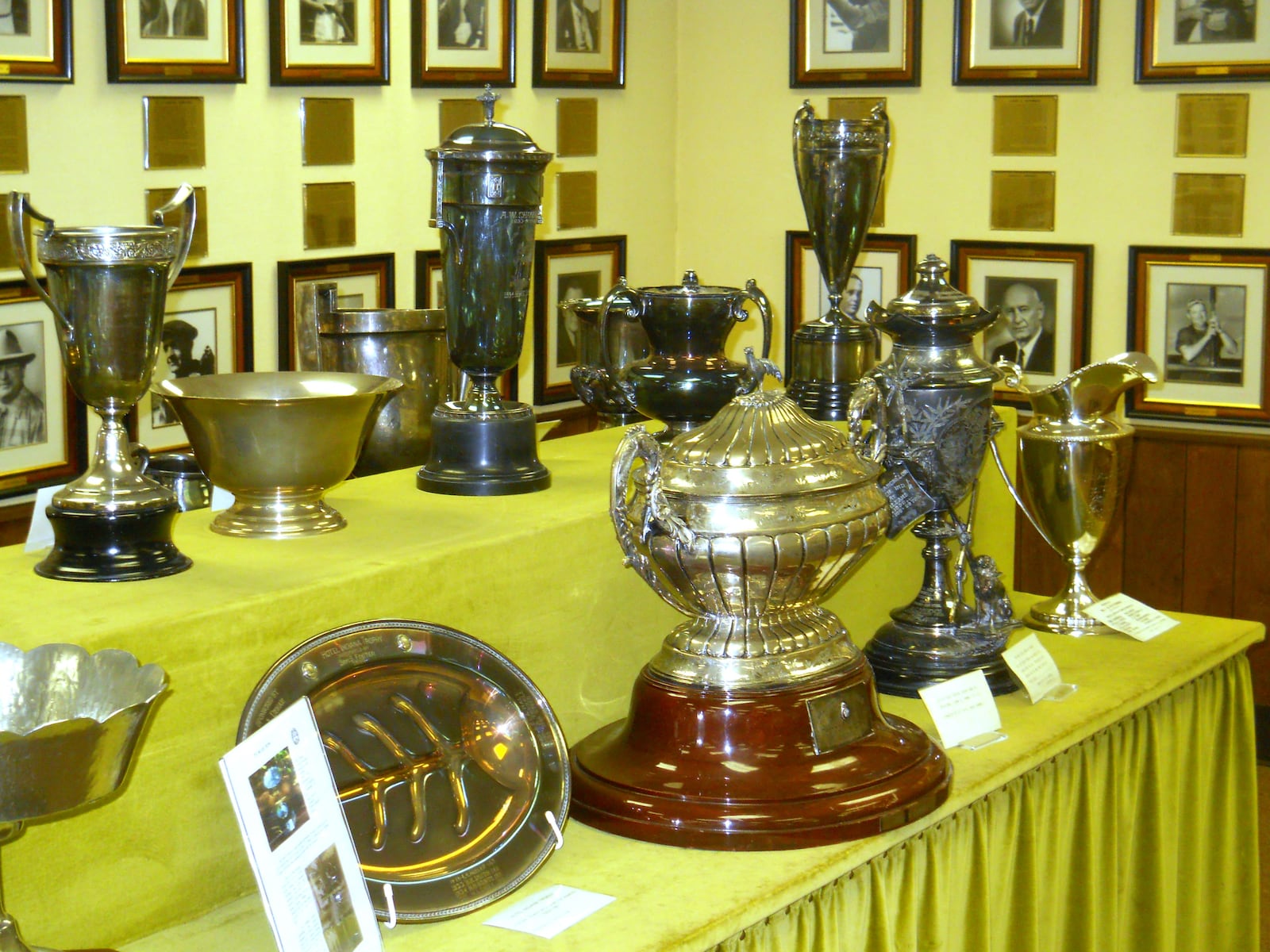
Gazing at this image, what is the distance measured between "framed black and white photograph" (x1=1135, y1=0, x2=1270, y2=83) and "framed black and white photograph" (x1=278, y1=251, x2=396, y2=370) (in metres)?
2.21

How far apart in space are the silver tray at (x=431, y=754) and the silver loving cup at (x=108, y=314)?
338 millimetres

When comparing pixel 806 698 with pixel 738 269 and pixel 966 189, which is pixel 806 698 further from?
pixel 738 269

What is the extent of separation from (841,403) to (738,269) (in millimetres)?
2220

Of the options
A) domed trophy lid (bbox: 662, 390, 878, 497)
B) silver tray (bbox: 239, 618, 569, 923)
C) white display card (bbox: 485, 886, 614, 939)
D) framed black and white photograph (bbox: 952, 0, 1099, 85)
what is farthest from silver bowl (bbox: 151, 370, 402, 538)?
framed black and white photograph (bbox: 952, 0, 1099, 85)

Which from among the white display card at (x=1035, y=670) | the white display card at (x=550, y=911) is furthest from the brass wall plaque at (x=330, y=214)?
the white display card at (x=550, y=911)

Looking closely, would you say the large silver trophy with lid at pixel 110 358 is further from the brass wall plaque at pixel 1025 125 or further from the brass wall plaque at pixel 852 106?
the brass wall plaque at pixel 852 106

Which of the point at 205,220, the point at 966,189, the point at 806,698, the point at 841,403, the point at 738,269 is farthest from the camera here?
the point at 738,269

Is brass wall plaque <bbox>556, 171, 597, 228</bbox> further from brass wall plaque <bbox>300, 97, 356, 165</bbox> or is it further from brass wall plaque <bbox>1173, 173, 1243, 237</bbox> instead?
brass wall plaque <bbox>1173, 173, 1243, 237</bbox>

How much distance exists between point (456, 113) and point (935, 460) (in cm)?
252

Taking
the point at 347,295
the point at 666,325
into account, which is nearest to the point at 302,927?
the point at 666,325

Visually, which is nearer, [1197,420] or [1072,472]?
[1072,472]

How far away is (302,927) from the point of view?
1.51 meters

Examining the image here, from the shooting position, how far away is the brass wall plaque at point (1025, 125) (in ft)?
15.1

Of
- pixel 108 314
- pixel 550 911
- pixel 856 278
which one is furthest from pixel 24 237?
pixel 856 278
